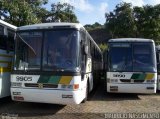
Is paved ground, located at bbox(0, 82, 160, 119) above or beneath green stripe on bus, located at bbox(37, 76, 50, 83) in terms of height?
beneath

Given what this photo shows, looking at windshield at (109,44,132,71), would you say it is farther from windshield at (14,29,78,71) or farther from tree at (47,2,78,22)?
tree at (47,2,78,22)

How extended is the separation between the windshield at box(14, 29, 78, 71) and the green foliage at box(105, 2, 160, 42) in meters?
27.1

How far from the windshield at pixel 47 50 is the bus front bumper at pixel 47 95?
75cm

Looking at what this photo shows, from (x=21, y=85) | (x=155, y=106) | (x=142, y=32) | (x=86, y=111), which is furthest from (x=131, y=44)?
(x=142, y=32)

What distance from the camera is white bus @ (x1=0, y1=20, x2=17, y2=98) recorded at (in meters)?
11.5

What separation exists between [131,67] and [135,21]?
2473 cm

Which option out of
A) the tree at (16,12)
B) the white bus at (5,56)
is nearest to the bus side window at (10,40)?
the white bus at (5,56)

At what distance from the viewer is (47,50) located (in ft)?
35.7

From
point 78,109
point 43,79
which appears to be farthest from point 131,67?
point 43,79

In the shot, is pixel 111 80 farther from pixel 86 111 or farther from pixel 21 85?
pixel 21 85

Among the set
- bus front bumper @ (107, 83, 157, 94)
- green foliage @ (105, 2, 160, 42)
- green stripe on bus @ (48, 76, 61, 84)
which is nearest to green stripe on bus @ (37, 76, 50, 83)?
green stripe on bus @ (48, 76, 61, 84)

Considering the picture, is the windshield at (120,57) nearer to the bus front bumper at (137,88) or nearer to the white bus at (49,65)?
the bus front bumper at (137,88)

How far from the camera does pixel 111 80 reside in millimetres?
14562

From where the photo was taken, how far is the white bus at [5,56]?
37.7 feet
